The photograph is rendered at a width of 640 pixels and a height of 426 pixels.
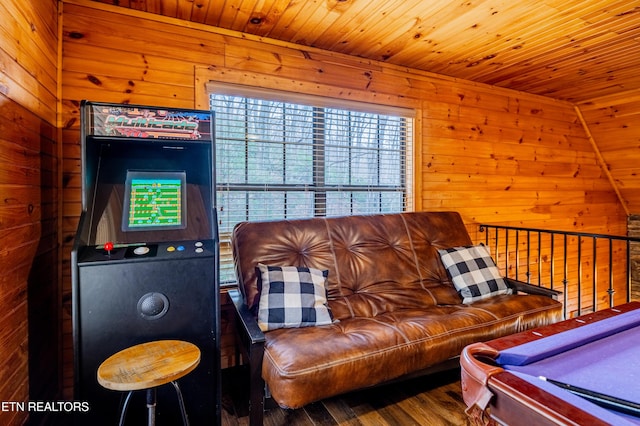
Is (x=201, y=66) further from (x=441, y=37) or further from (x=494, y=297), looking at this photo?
(x=494, y=297)

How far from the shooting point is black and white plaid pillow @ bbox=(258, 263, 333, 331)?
1.92 metres

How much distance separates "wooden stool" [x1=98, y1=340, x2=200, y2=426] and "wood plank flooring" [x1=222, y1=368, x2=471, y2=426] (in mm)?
698

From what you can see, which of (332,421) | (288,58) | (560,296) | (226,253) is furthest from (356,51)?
(332,421)

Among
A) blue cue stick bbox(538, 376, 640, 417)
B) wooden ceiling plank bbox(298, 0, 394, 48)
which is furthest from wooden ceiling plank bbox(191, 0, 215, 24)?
blue cue stick bbox(538, 376, 640, 417)

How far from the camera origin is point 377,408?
2004 mm

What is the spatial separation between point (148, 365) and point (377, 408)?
1335mm

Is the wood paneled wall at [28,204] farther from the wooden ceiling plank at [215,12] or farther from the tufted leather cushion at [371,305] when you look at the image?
the tufted leather cushion at [371,305]

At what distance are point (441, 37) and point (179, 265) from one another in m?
2.47

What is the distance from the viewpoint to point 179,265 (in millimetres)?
1547

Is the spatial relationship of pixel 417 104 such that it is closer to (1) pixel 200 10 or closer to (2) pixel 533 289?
(2) pixel 533 289

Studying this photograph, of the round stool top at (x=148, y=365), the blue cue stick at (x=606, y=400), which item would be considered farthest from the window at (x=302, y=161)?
the blue cue stick at (x=606, y=400)

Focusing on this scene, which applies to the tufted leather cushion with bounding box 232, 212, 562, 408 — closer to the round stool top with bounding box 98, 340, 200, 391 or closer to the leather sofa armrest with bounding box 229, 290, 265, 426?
the leather sofa armrest with bounding box 229, 290, 265, 426

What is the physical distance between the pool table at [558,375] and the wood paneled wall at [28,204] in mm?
1749

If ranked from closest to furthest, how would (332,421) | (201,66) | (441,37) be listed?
(332,421) < (201,66) < (441,37)
